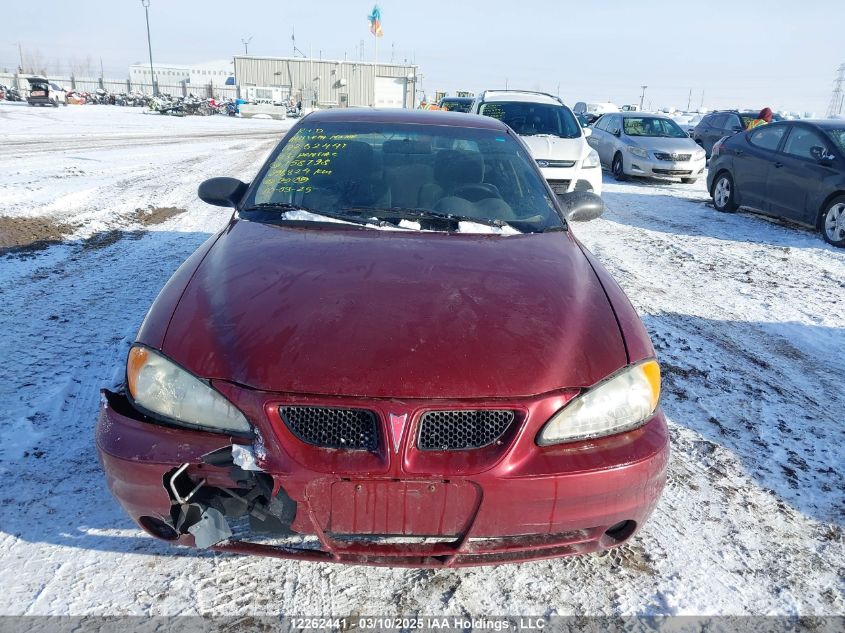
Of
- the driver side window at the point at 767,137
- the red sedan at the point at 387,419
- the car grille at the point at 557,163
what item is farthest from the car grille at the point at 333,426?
the driver side window at the point at 767,137

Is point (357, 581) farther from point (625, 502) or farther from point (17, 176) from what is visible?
point (17, 176)

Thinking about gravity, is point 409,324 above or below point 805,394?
above

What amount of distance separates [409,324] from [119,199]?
25.2 feet

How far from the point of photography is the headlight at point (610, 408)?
1784 millimetres

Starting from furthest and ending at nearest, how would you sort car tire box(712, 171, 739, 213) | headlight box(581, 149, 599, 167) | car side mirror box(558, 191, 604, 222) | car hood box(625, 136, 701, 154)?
car hood box(625, 136, 701, 154)
car tire box(712, 171, 739, 213)
headlight box(581, 149, 599, 167)
car side mirror box(558, 191, 604, 222)

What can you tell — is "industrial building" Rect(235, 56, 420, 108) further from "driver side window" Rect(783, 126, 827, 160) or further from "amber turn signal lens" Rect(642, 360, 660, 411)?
"amber turn signal lens" Rect(642, 360, 660, 411)

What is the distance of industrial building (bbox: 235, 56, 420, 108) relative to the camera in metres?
62.1

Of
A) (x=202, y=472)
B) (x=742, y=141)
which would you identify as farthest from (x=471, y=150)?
(x=742, y=141)

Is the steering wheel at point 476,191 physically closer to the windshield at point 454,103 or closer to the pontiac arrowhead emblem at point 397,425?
the pontiac arrowhead emblem at point 397,425

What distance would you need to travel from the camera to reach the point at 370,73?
62.8 meters

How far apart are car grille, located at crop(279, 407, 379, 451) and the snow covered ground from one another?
615mm

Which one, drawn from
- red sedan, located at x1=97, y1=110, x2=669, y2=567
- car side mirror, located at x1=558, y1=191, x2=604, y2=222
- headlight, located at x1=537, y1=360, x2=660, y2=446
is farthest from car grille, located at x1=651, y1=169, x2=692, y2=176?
headlight, located at x1=537, y1=360, x2=660, y2=446

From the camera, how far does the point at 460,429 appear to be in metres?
1.72

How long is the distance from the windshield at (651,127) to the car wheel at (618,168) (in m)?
0.65
